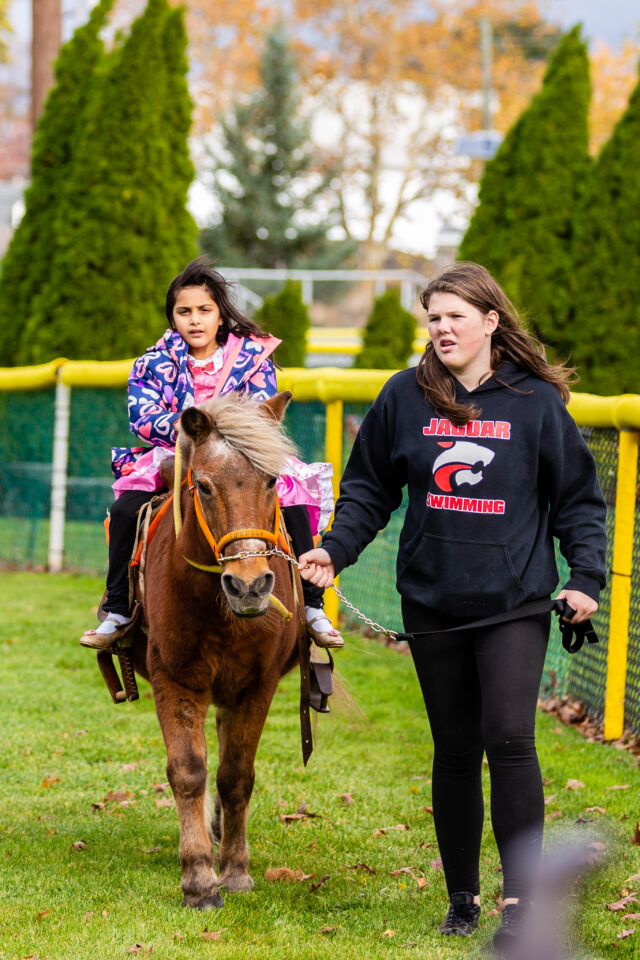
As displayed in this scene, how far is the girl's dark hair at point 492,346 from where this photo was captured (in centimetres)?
394

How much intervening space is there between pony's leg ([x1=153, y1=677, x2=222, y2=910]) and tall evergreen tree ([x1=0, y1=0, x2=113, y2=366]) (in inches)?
433

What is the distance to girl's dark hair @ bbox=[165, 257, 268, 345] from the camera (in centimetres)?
502

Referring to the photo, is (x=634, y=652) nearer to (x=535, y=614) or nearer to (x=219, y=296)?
(x=535, y=614)

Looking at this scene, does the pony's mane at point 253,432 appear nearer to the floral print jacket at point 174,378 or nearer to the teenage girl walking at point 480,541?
the teenage girl walking at point 480,541

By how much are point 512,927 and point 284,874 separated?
1311mm

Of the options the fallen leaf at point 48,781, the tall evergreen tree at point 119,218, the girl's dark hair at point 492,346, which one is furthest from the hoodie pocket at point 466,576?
the tall evergreen tree at point 119,218

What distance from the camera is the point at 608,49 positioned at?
46.8 m

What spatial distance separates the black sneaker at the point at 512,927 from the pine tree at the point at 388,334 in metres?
11.6

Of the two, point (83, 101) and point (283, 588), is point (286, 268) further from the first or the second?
point (283, 588)

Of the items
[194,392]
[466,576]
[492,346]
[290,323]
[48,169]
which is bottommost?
[466,576]

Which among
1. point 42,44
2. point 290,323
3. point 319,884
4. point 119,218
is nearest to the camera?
point 319,884

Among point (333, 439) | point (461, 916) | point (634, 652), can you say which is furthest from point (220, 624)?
point (333, 439)

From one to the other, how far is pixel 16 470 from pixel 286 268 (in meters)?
22.7

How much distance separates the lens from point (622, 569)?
20.7ft
